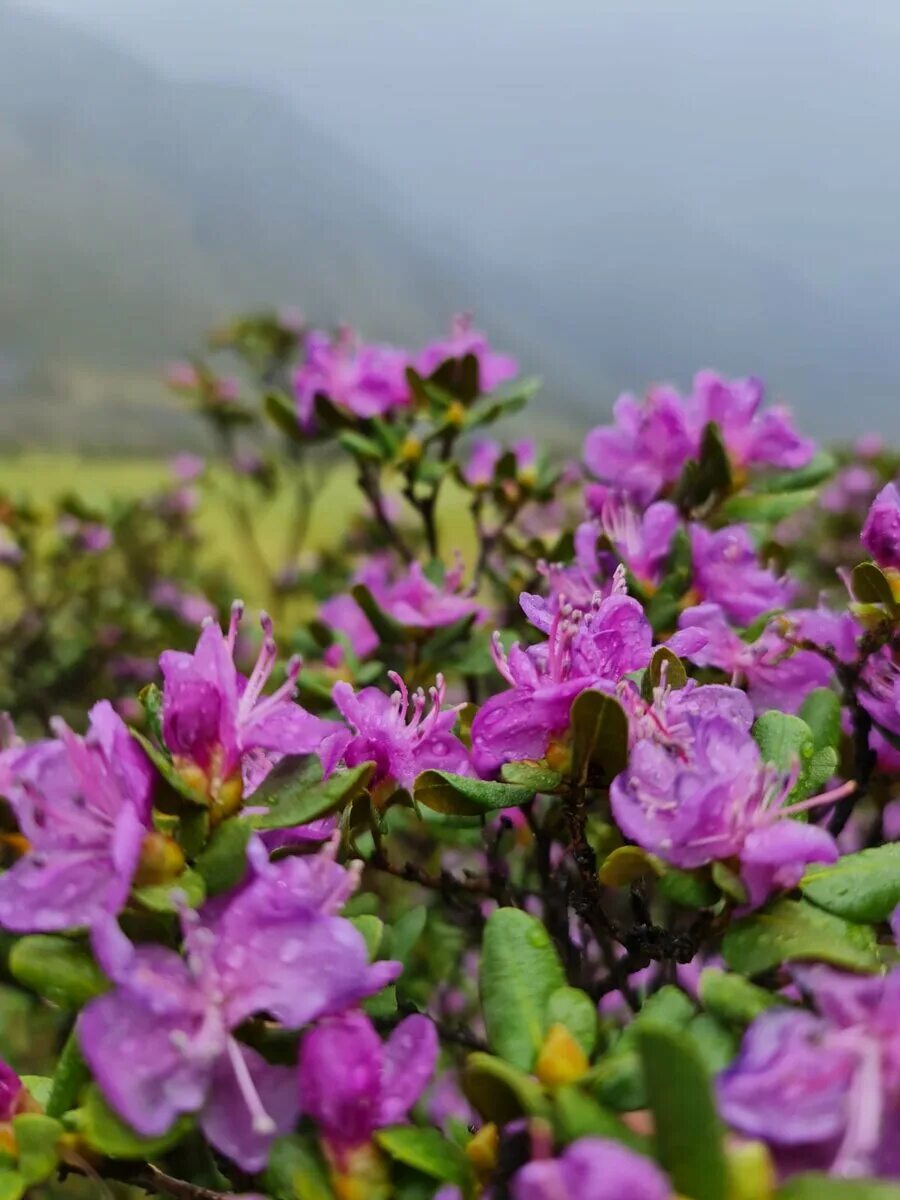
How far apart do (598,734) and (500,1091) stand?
0.89 feet

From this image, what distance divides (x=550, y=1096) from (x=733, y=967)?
17 centimetres

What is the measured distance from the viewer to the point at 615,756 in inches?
32.7

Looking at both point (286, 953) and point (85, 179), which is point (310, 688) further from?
point (85, 179)

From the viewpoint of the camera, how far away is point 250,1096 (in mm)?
644

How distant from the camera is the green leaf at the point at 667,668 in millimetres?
873

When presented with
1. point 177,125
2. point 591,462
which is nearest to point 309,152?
point 177,125

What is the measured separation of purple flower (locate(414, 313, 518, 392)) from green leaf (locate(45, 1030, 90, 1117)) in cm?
136

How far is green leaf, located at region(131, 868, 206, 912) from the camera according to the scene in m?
0.71

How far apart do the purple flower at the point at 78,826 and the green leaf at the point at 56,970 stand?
0.05 ft

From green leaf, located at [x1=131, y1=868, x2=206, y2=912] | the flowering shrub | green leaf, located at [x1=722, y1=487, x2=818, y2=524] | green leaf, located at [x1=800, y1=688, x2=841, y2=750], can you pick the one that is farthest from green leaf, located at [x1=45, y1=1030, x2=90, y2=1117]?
green leaf, located at [x1=722, y1=487, x2=818, y2=524]

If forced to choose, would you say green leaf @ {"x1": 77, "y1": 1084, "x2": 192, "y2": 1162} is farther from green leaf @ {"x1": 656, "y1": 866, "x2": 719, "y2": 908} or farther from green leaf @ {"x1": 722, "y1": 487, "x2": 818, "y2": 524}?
green leaf @ {"x1": 722, "y1": 487, "x2": 818, "y2": 524}

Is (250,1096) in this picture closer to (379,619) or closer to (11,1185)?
(11,1185)

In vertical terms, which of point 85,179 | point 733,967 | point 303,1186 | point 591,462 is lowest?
point 85,179

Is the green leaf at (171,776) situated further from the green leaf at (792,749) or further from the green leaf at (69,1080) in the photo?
the green leaf at (792,749)
